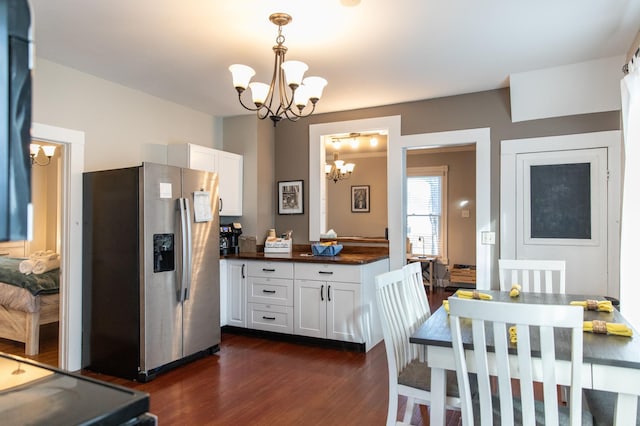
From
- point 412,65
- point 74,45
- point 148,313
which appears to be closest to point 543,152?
point 412,65

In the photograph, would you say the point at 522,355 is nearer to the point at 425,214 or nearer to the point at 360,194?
the point at 425,214

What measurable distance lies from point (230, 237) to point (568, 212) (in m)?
3.43

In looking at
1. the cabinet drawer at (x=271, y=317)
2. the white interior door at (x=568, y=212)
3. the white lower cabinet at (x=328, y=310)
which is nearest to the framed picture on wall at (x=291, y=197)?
the white lower cabinet at (x=328, y=310)

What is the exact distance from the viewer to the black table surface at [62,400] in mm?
800

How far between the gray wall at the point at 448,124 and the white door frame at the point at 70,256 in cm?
227

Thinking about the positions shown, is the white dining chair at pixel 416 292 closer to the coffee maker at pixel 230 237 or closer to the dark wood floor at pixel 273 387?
the dark wood floor at pixel 273 387

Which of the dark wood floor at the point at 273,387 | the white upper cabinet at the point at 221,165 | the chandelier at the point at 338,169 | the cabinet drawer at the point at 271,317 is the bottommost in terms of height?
the dark wood floor at the point at 273,387

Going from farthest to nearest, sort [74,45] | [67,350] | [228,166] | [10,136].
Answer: [228,166], [67,350], [74,45], [10,136]

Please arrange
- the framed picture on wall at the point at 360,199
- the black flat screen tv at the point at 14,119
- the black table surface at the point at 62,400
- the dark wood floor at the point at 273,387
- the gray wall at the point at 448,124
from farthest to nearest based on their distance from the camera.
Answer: the framed picture on wall at the point at 360,199, the gray wall at the point at 448,124, the dark wood floor at the point at 273,387, the black table surface at the point at 62,400, the black flat screen tv at the point at 14,119

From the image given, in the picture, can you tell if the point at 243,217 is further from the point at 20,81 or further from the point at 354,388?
the point at 20,81

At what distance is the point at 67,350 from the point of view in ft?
11.0

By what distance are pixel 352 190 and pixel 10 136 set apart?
787 cm

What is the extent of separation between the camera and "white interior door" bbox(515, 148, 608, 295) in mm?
3416

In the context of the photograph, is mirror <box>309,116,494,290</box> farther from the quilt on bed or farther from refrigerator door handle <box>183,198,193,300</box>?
the quilt on bed
